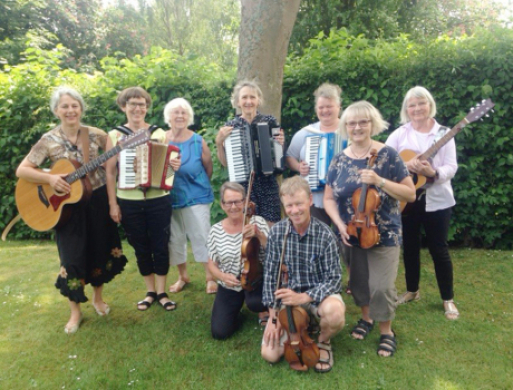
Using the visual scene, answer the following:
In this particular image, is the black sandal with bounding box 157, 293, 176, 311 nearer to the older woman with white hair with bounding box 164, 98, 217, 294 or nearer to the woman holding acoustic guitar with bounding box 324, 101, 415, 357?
the older woman with white hair with bounding box 164, 98, 217, 294

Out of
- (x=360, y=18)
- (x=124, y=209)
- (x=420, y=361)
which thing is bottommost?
(x=420, y=361)

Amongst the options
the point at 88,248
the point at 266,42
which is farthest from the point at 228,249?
the point at 266,42

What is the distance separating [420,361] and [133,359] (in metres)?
2.15

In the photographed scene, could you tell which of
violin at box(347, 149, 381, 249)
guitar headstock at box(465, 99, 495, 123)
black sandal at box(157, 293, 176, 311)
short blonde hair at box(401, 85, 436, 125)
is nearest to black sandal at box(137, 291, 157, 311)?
black sandal at box(157, 293, 176, 311)

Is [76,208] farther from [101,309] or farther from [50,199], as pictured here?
[101,309]

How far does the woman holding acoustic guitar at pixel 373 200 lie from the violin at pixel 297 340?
55 cm

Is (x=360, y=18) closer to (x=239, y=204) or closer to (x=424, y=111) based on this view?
(x=424, y=111)

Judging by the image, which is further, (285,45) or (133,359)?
(285,45)

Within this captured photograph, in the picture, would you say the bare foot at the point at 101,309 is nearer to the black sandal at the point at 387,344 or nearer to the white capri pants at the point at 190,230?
the white capri pants at the point at 190,230

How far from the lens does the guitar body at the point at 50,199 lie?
10.3ft

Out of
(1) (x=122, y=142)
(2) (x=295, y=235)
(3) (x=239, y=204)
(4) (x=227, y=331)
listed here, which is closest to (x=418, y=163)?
(2) (x=295, y=235)

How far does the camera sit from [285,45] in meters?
4.44

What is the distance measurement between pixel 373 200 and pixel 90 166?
7.51 feet

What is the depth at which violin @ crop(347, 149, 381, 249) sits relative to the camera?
8.44ft
